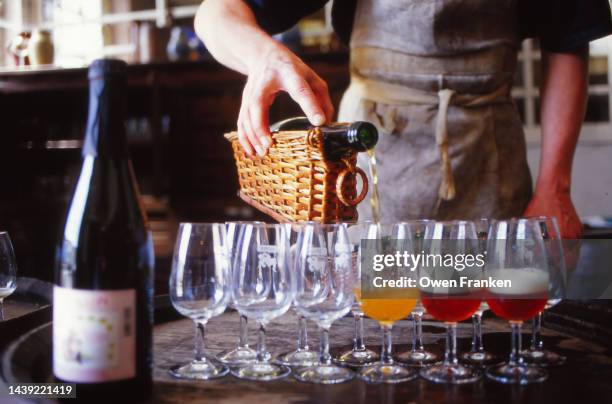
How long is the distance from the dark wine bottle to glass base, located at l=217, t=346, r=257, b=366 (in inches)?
8.1

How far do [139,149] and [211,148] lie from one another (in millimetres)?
605

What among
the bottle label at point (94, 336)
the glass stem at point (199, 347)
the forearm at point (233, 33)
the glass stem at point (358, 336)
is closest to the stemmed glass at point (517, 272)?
the glass stem at point (358, 336)

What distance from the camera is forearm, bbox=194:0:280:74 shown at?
4.85ft

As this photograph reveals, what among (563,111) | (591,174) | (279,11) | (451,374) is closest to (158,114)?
(279,11)

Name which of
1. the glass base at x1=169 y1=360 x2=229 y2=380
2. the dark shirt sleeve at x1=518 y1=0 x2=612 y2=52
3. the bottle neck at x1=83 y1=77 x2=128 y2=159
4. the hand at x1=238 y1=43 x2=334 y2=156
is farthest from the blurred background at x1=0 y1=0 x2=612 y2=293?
the bottle neck at x1=83 y1=77 x2=128 y2=159

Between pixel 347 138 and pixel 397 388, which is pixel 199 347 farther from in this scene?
pixel 347 138

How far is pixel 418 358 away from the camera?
1.07 meters

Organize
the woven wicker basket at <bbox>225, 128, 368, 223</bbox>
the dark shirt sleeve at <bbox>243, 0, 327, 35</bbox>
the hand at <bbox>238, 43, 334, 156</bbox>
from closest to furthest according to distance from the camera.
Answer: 1. the woven wicker basket at <bbox>225, 128, 368, 223</bbox>
2. the hand at <bbox>238, 43, 334, 156</bbox>
3. the dark shirt sleeve at <bbox>243, 0, 327, 35</bbox>

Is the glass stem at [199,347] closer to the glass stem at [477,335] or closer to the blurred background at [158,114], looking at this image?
the glass stem at [477,335]

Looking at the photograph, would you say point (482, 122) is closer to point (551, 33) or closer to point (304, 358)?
point (551, 33)

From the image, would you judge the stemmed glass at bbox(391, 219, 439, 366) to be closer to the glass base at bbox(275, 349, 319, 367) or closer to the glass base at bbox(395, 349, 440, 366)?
the glass base at bbox(395, 349, 440, 366)

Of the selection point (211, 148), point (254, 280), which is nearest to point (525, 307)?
point (254, 280)

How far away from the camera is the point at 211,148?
3783mm

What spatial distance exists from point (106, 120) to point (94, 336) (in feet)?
0.88
